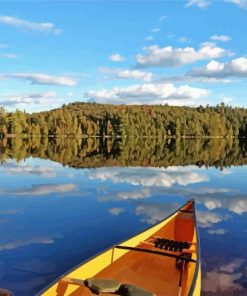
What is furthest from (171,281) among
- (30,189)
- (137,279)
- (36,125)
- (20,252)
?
(36,125)

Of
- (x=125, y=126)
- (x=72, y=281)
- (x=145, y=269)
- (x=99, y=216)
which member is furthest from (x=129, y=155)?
(x=125, y=126)

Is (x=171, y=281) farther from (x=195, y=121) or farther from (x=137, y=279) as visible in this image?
(x=195, y=121)

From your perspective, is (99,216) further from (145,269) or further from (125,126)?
(125,126)

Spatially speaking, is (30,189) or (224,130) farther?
(224,130)

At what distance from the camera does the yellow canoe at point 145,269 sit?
31.8 ft

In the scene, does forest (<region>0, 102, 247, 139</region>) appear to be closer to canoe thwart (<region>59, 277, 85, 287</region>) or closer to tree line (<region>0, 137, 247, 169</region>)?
tree line (<region>0, 137, 247, 169</region>)

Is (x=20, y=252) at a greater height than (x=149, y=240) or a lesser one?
lesser

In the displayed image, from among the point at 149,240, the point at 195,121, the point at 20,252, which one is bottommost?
the point at 20,252

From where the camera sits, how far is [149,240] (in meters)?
15.0

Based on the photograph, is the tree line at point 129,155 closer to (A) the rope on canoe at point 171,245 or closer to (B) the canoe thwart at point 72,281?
(A) the rope on canoe at point 171,245

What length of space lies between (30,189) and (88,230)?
1463 cm

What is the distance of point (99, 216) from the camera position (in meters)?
24.5

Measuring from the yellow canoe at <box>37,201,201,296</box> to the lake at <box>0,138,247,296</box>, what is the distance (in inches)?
55.0

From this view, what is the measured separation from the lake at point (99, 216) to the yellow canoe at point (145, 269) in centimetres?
140
